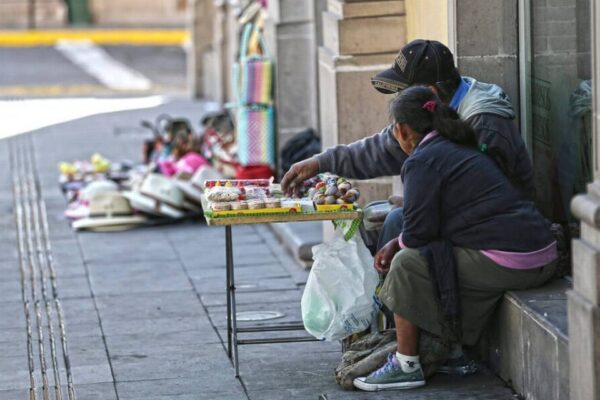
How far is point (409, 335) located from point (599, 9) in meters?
1.69

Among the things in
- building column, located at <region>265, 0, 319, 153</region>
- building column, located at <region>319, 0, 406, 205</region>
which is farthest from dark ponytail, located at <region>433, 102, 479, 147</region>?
building column, located at <region>265, 0, 319, 153</region>

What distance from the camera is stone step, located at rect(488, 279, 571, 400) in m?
5.37

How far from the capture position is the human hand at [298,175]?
6.53m

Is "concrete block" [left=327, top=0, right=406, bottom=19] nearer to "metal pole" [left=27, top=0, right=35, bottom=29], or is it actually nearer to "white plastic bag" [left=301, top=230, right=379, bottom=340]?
"white plastic bag" [left=301, top=230, right=379, bottom=340]

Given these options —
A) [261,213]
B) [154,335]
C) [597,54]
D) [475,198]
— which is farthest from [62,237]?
[597,54]

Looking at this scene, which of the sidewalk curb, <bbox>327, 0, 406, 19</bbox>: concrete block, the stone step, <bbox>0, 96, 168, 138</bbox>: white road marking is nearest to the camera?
the stone step

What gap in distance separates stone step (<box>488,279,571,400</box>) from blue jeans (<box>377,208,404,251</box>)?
0.57m

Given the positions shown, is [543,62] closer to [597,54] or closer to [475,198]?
[475,198]

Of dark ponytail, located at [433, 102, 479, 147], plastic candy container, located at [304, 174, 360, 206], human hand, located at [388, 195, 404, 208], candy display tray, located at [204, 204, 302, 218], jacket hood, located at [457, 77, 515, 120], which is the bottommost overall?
human hand, located at [388, 195, 404, 208]

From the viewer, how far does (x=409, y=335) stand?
589cm

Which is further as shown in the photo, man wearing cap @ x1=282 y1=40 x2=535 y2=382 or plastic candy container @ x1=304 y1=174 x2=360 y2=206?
plastic candy container @ x1=304 y1=174 x2=360 y2=206

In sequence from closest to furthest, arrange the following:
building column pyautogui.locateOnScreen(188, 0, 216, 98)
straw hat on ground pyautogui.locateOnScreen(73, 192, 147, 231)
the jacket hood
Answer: the jacket hood → straw hat on ground pyautogui.locateOnScreen(73, 192, 147, 231) → building column pyautogui.locateOnScreen(188, 0, 216, 98)

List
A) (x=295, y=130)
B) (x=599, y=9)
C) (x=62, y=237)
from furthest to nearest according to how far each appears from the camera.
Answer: (x=295, y=130), (x=62, y=237), (x=599, y=9)

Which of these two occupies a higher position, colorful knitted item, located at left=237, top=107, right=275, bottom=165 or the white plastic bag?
colorful knitted item, located at left=237, top=107, right=275, bottom=165
